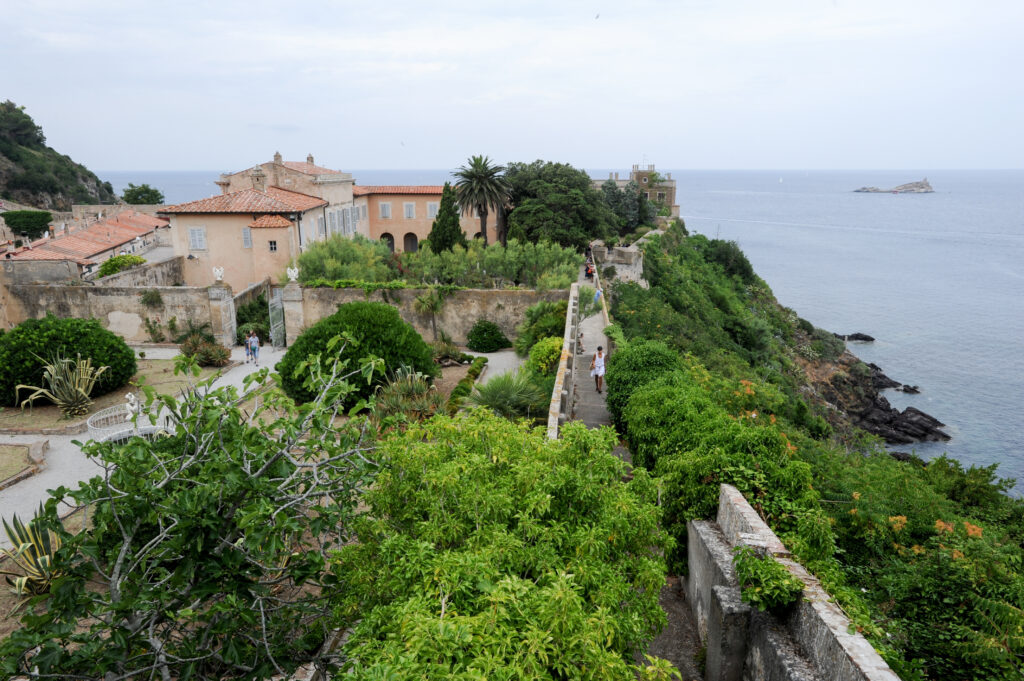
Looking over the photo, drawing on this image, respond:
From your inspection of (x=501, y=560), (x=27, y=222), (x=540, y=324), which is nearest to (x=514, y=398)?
(x=540, y=324)

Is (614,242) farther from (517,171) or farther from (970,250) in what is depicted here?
(970,250)

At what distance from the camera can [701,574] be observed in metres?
9.38

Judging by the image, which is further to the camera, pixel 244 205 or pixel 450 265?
pixel 244 205

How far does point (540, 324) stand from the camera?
23188 millimetres

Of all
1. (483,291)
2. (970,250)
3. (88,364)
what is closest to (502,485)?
(88,364)

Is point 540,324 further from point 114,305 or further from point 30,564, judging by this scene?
point 30,564

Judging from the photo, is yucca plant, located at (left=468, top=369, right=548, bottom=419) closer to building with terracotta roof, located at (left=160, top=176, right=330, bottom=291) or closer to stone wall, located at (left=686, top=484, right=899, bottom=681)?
stone wall, located at (left=686, top=484, right=899, bottom=681)

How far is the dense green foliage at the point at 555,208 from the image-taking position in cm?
3984

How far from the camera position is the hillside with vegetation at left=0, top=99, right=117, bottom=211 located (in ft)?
241

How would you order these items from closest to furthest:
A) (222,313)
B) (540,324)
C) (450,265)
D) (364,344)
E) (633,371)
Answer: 1. (633,371)
2. (364,344)
3. (540,324)
4. (222,313)
5. (450,265)

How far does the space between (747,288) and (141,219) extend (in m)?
49.5

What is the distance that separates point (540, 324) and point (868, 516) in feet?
47.8

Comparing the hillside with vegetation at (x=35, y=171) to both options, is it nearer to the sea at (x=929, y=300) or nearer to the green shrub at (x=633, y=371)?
the sea at (x=929, y=300)

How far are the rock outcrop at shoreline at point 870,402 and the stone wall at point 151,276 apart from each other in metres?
33.5
